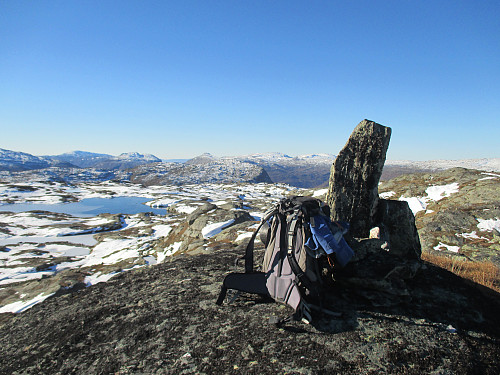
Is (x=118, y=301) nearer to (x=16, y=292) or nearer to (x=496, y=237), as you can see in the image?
(x=16, y=292)

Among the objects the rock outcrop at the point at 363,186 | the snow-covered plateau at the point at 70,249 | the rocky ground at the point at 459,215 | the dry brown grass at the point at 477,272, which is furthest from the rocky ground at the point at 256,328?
the snow-covered plateau at the point at 70,249

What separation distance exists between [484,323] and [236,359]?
505 cm

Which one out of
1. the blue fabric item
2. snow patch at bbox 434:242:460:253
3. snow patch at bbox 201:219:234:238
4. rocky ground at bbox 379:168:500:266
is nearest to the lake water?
snow patch at bbox 201:219:234:238

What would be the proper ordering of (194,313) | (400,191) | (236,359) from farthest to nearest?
(400,191), (194,313), (236,359)

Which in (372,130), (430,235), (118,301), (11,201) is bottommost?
(11,201)

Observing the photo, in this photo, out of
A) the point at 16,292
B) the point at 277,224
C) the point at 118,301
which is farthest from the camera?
the point at 16,292

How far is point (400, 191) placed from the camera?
43969 mm

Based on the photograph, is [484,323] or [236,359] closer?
[236,359]

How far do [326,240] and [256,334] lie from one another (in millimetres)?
2354

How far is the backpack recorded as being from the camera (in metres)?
4.94

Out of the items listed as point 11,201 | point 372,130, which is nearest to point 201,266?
point 372,130

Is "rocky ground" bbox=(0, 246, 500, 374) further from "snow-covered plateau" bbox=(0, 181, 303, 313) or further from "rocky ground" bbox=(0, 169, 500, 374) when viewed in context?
"snow-covered plateau" bbox=(0, 181, 303, 313)

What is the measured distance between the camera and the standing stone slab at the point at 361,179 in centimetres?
1005

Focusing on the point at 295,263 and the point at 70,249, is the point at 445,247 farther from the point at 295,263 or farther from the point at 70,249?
the point at 70,249
